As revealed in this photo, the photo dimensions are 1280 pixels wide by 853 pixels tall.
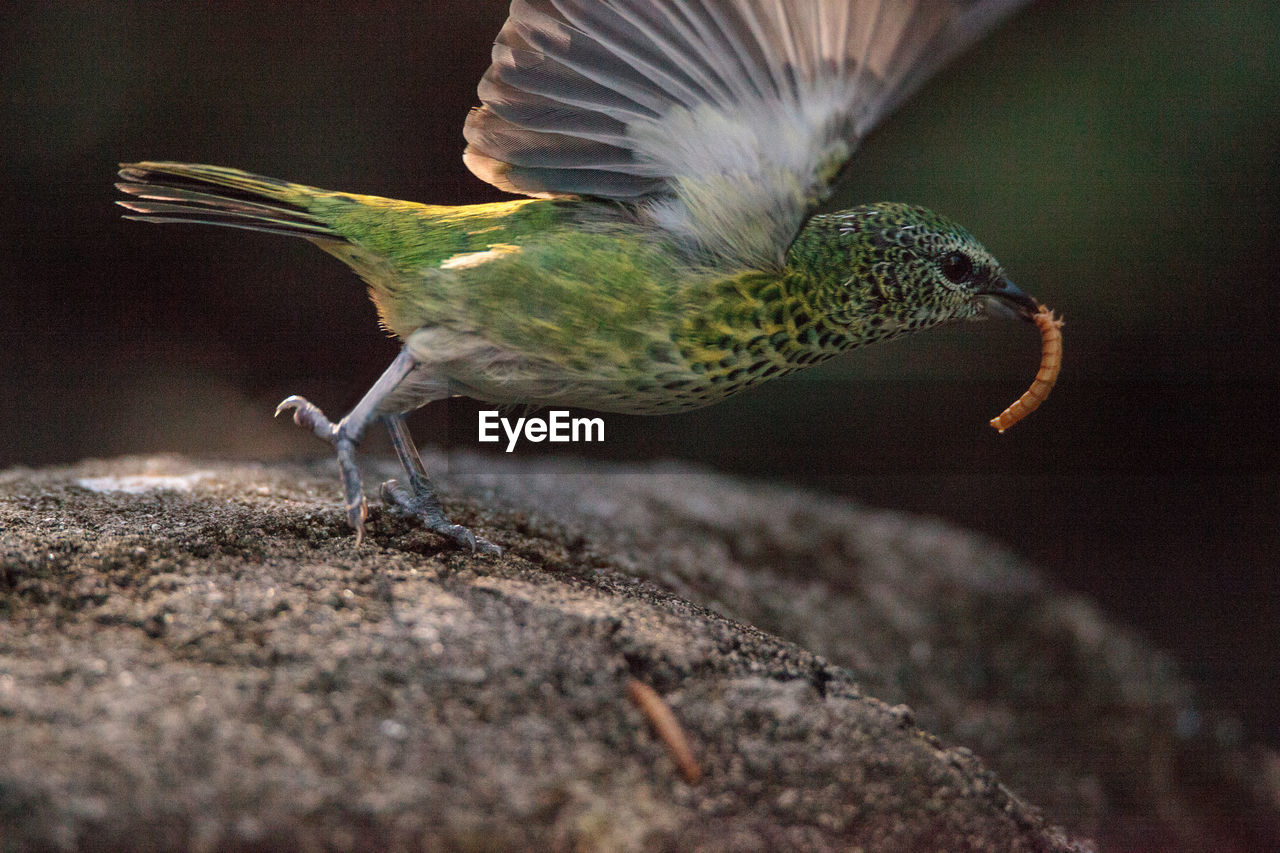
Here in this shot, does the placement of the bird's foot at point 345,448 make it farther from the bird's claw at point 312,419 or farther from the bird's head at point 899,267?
the bird's head at point 899,267

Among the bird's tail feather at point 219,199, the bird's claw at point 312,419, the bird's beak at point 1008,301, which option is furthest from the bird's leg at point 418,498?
the bird's beak at point 1008,301

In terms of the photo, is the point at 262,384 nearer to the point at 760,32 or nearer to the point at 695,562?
the point at 695,562

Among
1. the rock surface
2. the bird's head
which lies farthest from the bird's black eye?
the rock surface

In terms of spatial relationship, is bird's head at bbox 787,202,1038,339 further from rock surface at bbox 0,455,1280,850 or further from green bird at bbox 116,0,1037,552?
rock surface at bbox 0,455,1280,850

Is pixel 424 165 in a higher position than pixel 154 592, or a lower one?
higher

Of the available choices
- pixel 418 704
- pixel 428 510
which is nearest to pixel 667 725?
pixel 418 704

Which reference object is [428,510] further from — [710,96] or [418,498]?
[710,96]

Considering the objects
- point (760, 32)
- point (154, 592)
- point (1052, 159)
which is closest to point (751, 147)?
point (760, 32)
